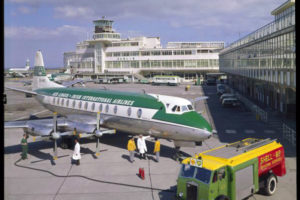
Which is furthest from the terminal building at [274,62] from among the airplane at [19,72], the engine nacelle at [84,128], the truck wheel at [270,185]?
the airplane at [19,72]

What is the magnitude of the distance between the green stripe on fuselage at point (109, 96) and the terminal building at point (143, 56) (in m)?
79.3

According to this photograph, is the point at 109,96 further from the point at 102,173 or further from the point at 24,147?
the point at 102,173

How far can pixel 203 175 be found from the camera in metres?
11.6

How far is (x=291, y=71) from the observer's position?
22.8 m

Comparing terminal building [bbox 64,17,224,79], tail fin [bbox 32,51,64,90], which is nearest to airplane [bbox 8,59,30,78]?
terminal building [bbox 64,17,224,79]

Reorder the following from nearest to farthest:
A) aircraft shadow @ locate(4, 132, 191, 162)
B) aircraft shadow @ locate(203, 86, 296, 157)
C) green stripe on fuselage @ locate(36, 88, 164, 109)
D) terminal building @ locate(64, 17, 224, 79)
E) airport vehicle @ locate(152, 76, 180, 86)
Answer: aircraft shadow @ locate(4, 132, 191, 162) → green stripe on fuselage @ locate(36, 88, 164, 109) → aircraft shadow @ locate(203, 86, 296, 157) → airport vehicle @ locate(152, 76, 180, 86) → terminal building @ locate(64, 17, 224, 79)

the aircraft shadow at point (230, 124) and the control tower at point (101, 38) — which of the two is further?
the control tower at point (101, 38)

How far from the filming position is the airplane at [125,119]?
17812 millimetres

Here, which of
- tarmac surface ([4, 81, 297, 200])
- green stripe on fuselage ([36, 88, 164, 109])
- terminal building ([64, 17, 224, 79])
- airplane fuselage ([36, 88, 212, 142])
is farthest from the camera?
terminal building ([64, 17, 224, 79])

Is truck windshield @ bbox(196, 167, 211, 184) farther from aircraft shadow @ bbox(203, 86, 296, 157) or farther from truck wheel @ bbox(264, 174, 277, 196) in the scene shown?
aircraft shadow @ bbox(203, 86, 296, 157)

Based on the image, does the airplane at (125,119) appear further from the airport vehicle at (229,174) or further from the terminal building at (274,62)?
the terminal building at (274,62)

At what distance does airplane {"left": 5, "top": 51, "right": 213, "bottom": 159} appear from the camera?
58.4ft

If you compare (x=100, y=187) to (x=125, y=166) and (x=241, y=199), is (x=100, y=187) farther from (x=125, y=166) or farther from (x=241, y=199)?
(x=241, y=199)

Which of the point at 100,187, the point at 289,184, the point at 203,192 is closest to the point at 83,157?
the point at 100,187
